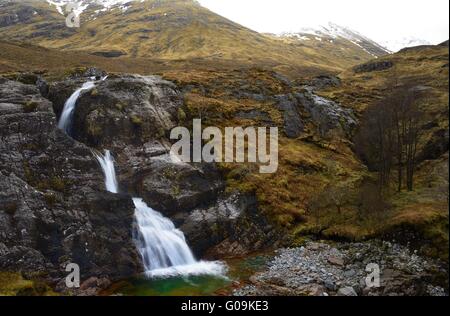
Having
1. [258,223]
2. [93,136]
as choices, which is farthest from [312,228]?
[93,136]

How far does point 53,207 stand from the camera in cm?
3359

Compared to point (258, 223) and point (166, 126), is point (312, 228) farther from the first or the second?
point (166, 126)

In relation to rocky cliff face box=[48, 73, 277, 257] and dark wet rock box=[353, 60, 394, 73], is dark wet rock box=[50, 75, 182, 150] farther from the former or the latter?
dark wet rock box=[353, 60, 394, 73]

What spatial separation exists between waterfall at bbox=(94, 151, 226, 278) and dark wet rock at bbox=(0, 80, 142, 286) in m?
0.97

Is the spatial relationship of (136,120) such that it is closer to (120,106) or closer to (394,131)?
(120,106)

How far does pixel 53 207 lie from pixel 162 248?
8.86m

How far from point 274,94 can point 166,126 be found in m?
23.1

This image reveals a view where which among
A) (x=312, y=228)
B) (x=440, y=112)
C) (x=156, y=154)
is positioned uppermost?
(x=440, y=112)

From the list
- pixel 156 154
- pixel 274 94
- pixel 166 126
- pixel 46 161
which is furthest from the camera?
pixel 274 94

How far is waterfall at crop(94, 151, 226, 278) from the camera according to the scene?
109 feet

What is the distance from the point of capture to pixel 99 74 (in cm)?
A: 5950

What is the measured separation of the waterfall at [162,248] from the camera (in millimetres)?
33375

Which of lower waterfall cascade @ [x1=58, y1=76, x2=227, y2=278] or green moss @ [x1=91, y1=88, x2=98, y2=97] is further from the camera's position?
green moss @ [x1=91, y1=88, x2=98, y2=97]

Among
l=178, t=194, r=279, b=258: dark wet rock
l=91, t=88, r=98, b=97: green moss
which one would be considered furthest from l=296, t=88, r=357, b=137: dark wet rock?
l=91, t=88, r=98, b=97: green moss
